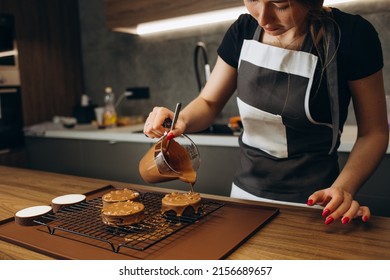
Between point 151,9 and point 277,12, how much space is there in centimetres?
163

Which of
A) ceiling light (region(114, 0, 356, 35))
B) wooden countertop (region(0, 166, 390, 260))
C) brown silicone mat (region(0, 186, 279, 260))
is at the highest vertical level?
ceiling light (region(114, 0, 356, 35))

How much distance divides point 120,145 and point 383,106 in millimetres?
1671

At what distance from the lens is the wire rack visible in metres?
0.79

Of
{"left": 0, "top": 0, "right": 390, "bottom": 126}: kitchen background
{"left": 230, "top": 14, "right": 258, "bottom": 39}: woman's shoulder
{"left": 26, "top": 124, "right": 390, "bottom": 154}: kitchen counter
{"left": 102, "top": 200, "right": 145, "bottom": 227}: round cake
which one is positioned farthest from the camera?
{"left": 0, "top": 0, "right": 390, "bottom": 126}: kitchen background

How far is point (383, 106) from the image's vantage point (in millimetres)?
1053

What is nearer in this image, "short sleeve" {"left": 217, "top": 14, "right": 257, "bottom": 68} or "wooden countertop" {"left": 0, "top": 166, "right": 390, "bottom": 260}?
"wooden countertop" {"left": 0, "top": 166, "right": 390, "bottom": 260}

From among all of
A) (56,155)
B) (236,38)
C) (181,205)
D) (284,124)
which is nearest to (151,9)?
(56,155)

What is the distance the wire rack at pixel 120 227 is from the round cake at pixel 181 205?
13mm

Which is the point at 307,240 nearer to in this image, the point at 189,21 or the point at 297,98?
the point at 297,98

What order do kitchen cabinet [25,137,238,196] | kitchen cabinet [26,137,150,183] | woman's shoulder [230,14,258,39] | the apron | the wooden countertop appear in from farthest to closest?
kitchen cabinet [26,137,150,183] < kitchen cabinet [25,137,238,196] < woman's shoulder [230,14,258,39] < the apron < the wooden countertop

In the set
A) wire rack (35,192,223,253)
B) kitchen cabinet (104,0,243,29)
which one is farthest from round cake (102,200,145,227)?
kitchen cabinet (104,0,243,29)

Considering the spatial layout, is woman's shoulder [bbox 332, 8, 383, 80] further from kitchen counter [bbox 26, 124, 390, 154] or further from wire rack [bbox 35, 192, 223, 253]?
kitchen counter [bbox 26, 124, 390, 154]
